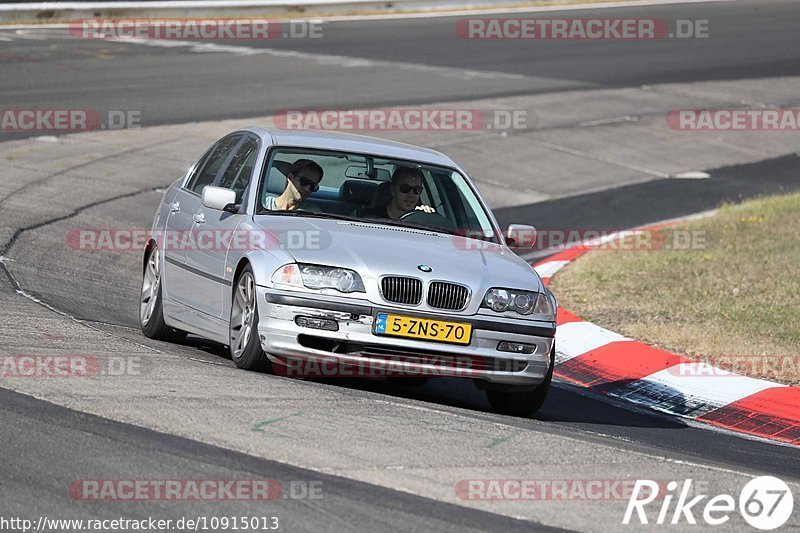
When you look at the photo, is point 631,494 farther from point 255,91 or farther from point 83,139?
point 255,91

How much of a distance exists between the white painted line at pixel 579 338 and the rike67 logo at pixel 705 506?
4573 millimetres

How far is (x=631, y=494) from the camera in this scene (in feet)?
20.3

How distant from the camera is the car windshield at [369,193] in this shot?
8.90m

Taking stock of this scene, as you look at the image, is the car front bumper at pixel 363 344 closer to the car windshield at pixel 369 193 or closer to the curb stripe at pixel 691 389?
the car windshield at pixel 369 193

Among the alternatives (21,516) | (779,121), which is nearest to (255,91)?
(779,121)

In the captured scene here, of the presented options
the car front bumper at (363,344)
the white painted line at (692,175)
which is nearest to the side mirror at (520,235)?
the car front bumper at (363,344)

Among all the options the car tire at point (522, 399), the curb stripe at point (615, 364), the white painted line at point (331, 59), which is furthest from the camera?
the white painted line at point (331, 59)

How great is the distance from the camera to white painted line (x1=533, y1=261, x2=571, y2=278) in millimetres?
14227

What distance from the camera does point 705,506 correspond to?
6.12 meters

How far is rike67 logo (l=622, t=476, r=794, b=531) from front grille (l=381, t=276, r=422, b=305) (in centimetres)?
195

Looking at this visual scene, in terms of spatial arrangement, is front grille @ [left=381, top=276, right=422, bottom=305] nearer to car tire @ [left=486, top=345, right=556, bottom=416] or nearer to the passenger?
car tire @ [left=486, top=345, right=556, bottom=416]

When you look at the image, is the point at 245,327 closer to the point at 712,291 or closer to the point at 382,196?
the point at 382,196

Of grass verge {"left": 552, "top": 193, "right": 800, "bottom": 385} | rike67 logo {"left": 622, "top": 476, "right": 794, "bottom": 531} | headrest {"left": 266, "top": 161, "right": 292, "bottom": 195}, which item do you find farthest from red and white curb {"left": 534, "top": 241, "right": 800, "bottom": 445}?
headrest {"left": 266, "top": 161, "right": 292, "bottom": 195}

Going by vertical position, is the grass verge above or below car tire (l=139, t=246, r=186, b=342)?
below
